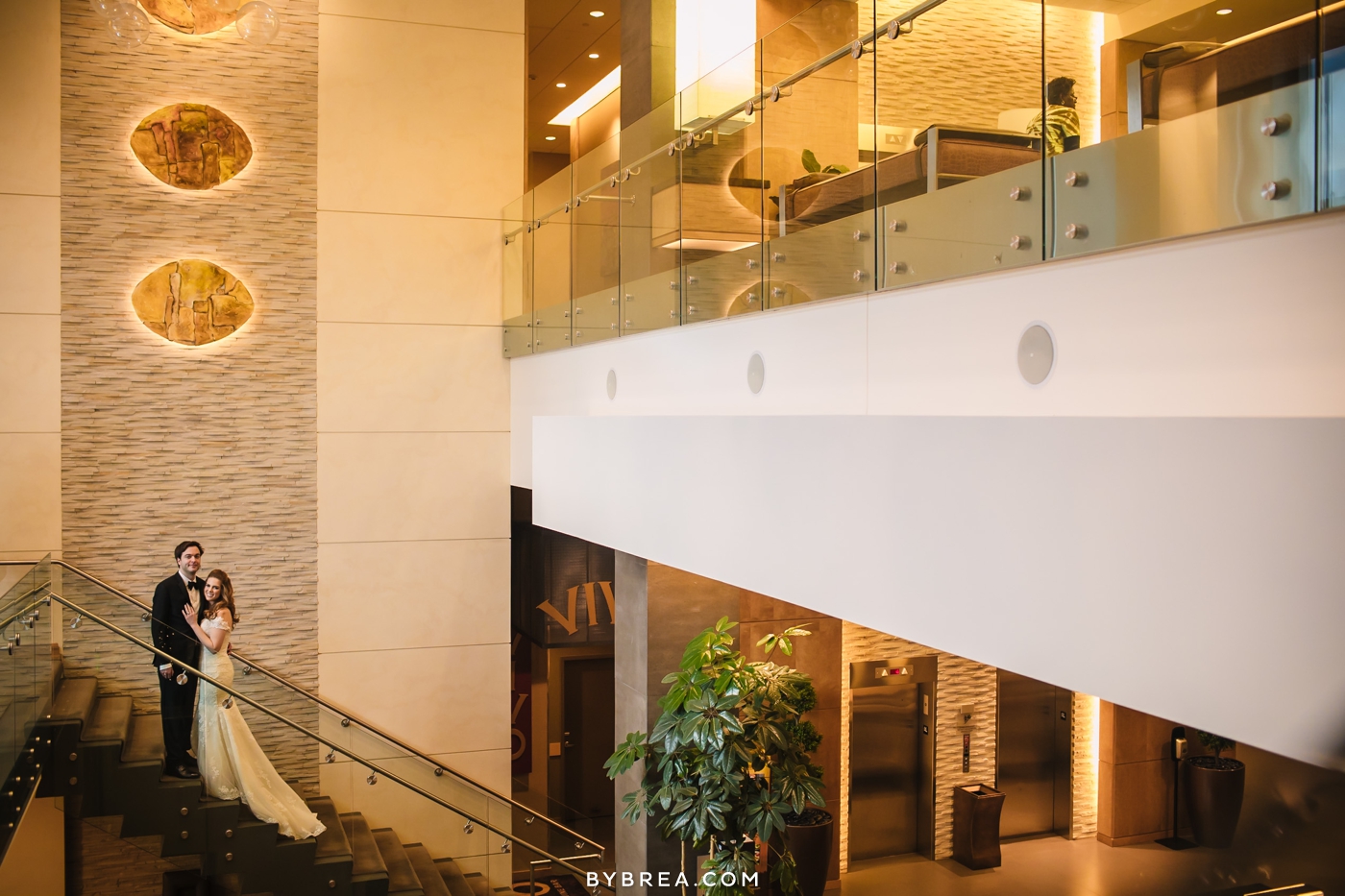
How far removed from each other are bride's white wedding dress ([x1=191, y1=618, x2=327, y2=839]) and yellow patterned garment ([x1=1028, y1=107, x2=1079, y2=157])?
6777 millimetres

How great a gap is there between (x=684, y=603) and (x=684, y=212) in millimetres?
3025

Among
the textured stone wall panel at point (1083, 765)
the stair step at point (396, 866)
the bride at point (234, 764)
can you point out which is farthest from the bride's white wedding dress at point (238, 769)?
the textured stone wall panel at point (1083, 765)

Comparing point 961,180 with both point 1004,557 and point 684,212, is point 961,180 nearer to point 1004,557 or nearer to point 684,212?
point 1004,557

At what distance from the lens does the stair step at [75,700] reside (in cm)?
707

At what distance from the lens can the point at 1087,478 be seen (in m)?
2.42

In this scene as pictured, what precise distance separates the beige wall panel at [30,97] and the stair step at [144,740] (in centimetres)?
423

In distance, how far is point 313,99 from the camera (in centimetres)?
884

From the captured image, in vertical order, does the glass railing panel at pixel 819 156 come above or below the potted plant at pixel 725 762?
above

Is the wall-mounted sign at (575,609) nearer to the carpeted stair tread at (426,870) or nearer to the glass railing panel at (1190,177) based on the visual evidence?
the carpeted stair tread at (426,870)

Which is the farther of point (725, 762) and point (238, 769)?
point (238, 769)

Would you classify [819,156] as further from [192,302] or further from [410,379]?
[192,302]

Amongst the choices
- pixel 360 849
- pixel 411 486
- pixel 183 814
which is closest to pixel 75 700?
pixel 183 814

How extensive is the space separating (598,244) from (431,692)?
4712mm

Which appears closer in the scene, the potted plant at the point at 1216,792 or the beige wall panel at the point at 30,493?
the beige wall panel at the point at 30,493
